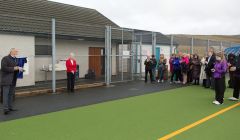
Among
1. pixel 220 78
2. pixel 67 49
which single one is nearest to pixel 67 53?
pixel 67 49

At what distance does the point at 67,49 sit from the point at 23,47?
13.2 ft

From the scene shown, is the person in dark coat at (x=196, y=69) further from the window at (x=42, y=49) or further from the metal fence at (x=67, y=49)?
the window at (x=42, y=49)

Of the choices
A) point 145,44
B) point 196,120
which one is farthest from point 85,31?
point 196,120

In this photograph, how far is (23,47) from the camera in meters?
15.3

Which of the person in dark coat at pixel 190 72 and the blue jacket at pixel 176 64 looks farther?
the blue jacket at pixel 176 64

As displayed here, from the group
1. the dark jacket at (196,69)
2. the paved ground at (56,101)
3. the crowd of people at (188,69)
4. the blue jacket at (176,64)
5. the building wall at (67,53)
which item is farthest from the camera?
the blue jacket at (176,64)

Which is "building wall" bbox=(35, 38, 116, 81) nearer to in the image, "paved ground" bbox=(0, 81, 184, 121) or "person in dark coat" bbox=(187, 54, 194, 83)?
"paved ground" bbox=(0, 81, 184, 121)

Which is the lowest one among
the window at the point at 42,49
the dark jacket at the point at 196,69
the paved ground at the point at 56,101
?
the paved ground at the point at 56,101

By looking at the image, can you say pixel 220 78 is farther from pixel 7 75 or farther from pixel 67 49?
pixel 67 49

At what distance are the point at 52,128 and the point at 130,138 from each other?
6.48 feet

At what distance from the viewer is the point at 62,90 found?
13977mm

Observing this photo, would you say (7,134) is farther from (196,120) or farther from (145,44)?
(145,44)

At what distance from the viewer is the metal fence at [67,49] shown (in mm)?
14913

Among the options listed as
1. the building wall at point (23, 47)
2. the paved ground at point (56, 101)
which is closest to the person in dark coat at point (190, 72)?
the paved ground at point (56, 101)
